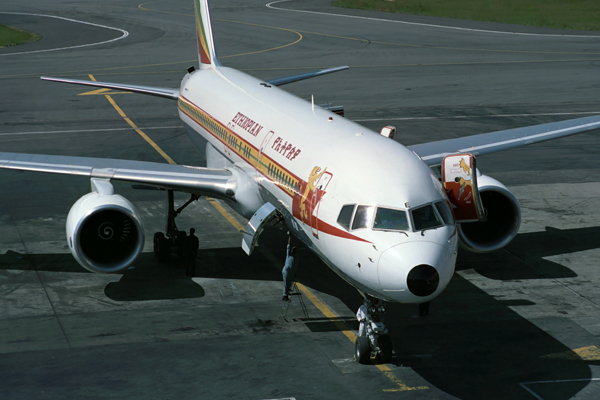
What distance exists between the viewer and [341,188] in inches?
558

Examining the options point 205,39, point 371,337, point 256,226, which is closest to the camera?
point 371,337

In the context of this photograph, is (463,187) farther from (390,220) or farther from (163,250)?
(163,250)

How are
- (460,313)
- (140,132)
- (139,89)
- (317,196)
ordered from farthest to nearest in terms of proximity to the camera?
(140,132) < (139,89) < (460,313) < (317,196)

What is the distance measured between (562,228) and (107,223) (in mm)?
14511

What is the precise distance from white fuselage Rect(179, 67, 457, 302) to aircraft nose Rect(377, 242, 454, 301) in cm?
2

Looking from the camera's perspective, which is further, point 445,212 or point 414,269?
point 445,212

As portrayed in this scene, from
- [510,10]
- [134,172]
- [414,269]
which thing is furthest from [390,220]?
[510,10]

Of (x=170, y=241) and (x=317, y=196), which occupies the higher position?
(x=317, y=196)

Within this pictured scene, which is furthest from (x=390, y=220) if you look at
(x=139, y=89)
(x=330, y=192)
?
(x=139, y=89)

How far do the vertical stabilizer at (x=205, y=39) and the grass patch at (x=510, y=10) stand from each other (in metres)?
56.3

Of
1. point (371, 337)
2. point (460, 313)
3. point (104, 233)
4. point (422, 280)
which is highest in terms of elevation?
point (422, 280)

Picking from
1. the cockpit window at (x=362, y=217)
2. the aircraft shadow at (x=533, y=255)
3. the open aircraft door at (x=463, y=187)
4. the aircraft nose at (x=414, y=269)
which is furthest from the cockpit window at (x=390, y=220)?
the aircraft shadow at (x=533, y=255)

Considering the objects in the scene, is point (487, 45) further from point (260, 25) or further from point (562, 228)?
point (562, 228)

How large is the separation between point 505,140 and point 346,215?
10588 mm
